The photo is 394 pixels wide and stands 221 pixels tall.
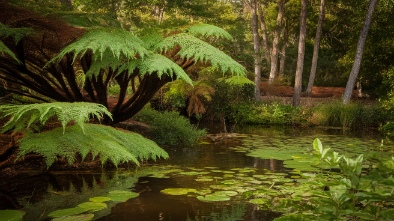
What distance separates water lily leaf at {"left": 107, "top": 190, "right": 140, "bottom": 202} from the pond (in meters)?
0.01

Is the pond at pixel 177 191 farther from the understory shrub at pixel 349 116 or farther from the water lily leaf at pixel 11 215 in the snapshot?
the understory shrub at pixel 349 116

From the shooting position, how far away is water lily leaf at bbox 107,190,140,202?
4020 mm

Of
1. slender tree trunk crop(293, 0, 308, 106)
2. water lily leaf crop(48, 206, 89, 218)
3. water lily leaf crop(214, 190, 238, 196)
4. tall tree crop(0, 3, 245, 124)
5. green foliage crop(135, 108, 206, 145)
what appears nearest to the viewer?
water lily leaf crop(48, 206, 89, 218)

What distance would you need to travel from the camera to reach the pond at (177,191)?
363 cm

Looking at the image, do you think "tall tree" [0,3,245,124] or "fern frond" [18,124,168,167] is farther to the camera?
"tall tree" [0,3,245,124]

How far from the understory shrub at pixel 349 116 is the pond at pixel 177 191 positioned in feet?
24.5

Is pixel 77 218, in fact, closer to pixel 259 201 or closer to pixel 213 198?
pixel 213 198

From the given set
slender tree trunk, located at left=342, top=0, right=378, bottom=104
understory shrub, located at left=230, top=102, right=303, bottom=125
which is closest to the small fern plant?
understory shrub, located at left=230, top=102, right=303, bottom=125

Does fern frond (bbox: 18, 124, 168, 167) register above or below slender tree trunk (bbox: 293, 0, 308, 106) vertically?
below

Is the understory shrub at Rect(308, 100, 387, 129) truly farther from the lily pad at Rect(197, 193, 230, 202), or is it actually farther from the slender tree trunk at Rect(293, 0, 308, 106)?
the lily pad at Rect(197, 193, 230, 202)

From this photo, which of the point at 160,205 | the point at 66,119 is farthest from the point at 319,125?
the point at 66,119

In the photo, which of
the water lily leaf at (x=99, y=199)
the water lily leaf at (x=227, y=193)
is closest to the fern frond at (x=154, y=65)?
the water lily leaf at (x=227, y=193)

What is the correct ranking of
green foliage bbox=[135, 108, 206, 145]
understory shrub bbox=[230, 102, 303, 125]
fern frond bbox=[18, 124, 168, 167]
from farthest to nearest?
understory shrub bbox=[230, 102, 303, 125]
green foliage bbox=[135, 108, 206, 145]
fern frond bbox=[18, 124, 168, 167]

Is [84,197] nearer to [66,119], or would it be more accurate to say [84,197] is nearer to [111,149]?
[111,149]
